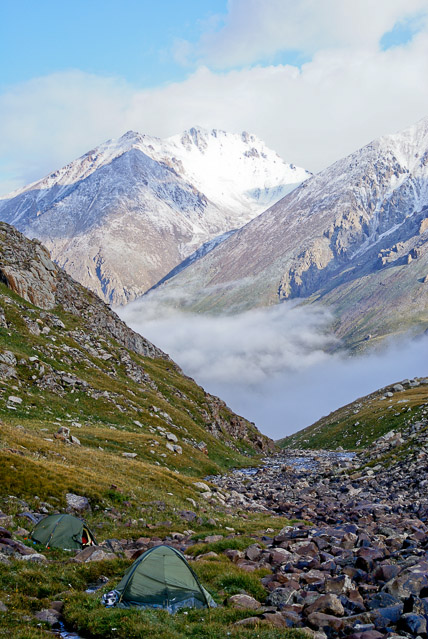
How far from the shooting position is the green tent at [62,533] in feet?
71.3

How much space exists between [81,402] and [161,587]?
4583 centimetres

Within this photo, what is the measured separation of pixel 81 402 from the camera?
59.6m

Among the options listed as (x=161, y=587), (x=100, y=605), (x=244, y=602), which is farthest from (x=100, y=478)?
(x=244, y=602)

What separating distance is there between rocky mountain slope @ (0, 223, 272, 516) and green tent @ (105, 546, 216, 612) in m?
11.9

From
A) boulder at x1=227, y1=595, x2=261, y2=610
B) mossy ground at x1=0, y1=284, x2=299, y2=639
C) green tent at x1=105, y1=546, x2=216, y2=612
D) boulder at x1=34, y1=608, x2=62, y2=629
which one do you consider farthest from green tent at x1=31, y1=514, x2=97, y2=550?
boulder at x1=227, y1=595, x2=261, y2=610

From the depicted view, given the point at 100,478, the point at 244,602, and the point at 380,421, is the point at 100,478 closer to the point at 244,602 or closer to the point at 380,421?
the point at 244,602

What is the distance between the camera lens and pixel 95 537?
24.4m

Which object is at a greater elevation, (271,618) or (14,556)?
(14,556)

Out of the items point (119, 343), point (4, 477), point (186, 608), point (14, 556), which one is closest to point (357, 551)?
point (186, 608)

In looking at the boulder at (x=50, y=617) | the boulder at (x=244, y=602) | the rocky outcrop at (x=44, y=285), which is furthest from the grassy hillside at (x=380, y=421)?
the boulder at (x=50, y=617)

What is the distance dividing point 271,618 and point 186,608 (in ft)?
10.2

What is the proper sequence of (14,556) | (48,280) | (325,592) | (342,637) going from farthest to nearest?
(48,280), (14,556), (325,592), (342,637)

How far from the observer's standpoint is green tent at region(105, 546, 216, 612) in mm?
15984

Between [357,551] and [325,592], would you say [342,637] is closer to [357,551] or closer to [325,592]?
[325,592]
